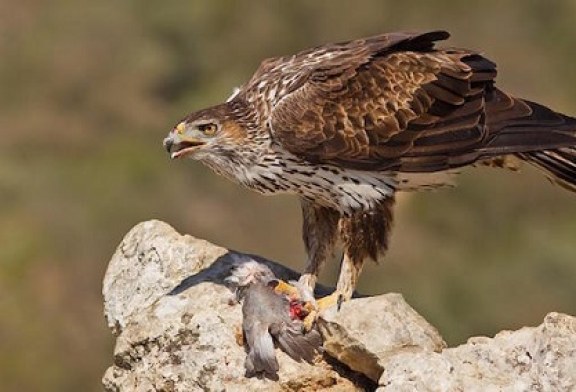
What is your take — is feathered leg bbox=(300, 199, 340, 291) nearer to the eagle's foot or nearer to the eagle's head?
the eagle's foot

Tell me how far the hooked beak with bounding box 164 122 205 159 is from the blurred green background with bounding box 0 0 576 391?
1159 cm

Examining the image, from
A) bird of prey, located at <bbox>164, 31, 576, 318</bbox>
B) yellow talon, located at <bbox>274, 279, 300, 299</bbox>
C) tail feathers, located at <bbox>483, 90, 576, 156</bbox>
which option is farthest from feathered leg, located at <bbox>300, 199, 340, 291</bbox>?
tail feathers, located at <bbox>483, 90, 576, 156</bbox>

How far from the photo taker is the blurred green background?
982 inches

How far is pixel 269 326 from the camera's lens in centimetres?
1093

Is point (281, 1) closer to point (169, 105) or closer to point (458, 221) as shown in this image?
point (169, 105)

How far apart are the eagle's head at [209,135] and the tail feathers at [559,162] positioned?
1894mm

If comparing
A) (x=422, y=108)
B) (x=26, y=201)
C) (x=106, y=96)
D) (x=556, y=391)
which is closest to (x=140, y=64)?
(x=106, y=96)

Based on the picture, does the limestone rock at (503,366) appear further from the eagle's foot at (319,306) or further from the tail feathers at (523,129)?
the tail feathers at (523,129)

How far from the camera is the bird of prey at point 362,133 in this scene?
11.7m

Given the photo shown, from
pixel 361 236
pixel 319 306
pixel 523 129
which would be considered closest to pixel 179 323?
pixel 319 306

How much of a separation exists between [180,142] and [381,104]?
136cm

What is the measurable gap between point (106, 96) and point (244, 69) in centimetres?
284

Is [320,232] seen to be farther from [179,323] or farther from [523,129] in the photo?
[179,323]

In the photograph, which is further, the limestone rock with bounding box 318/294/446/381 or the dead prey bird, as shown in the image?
the dead prey bird
